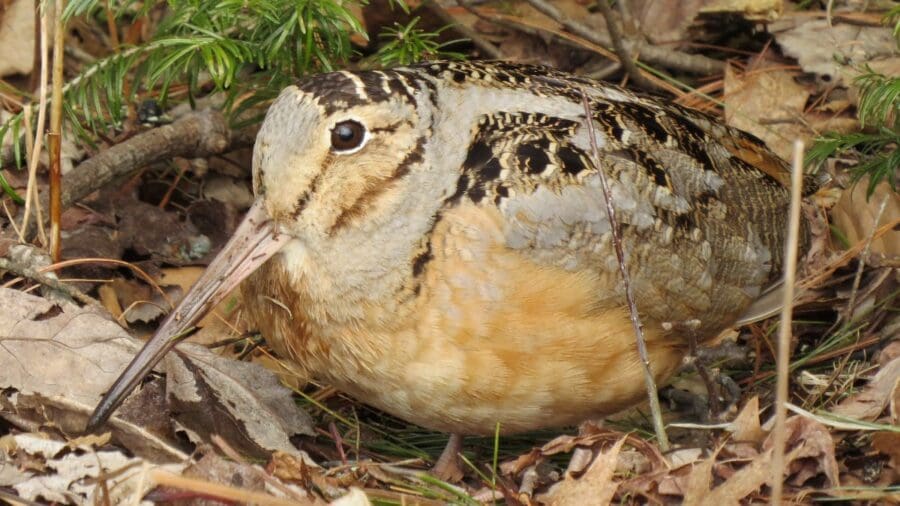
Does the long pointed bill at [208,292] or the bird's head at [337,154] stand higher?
the bird's head at [337,154]

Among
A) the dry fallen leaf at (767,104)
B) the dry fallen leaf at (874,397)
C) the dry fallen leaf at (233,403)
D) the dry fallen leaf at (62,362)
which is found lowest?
the dry fallen leaf at (233,403)

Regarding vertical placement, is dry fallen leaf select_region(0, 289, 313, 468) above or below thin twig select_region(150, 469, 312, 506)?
below

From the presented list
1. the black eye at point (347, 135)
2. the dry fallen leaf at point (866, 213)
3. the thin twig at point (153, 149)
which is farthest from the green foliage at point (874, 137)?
the thin twig at point (153, 149)

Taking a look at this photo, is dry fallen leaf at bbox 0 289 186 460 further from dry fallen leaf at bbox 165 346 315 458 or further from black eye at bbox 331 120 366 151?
black eye at bbox 331 120 366 151

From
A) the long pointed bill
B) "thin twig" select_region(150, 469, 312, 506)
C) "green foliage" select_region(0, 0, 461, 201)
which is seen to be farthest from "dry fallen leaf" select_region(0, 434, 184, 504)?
"green foliage" select_region(0, 0, 461, 201)

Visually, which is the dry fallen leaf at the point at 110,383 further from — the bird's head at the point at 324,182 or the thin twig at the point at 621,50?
the thin twig at the point at 621,50

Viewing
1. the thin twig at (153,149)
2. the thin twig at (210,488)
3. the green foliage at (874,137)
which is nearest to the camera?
the thin twig at (210,488)

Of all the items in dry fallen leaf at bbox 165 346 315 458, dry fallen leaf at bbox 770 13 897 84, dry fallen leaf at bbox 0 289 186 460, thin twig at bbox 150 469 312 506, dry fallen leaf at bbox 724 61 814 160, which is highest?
dry fallen leaf at bbox 770 13 897 84
